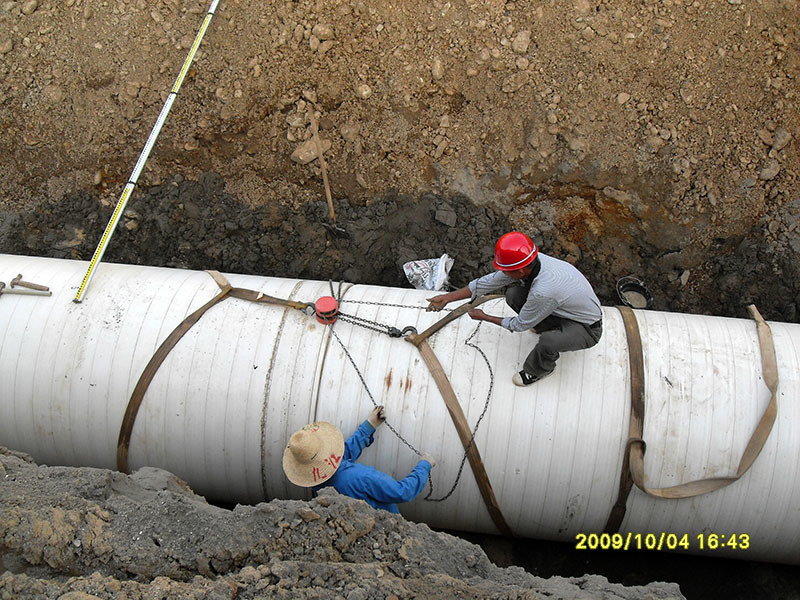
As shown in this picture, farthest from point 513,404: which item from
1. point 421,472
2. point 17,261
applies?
point 17,261

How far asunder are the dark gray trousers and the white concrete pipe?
0.20m

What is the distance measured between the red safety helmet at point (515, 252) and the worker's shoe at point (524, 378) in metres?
0.86

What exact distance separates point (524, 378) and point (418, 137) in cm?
328

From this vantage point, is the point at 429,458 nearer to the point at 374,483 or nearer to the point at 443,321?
the point at 374,483

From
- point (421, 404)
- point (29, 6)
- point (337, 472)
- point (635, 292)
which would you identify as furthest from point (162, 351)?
point (29, 6)

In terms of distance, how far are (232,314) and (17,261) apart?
80.4 inches

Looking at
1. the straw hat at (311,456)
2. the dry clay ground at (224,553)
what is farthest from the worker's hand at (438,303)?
the dry clay ground at (224,553)

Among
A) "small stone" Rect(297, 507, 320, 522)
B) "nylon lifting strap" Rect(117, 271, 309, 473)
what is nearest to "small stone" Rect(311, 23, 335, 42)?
"nylon lifting strap" Rect(117, 271, 309, 473)

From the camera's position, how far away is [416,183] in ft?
20.3

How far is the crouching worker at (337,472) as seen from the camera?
355cm

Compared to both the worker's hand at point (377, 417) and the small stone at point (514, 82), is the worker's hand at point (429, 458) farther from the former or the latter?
the small stone at point (514, 82)

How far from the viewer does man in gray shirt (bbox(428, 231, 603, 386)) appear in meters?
3.44

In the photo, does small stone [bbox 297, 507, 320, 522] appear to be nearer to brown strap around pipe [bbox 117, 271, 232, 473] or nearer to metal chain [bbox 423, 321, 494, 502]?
metal chain [bbox 423, 321, 494, 502]

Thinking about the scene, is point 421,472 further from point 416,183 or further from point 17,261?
point 17,261
